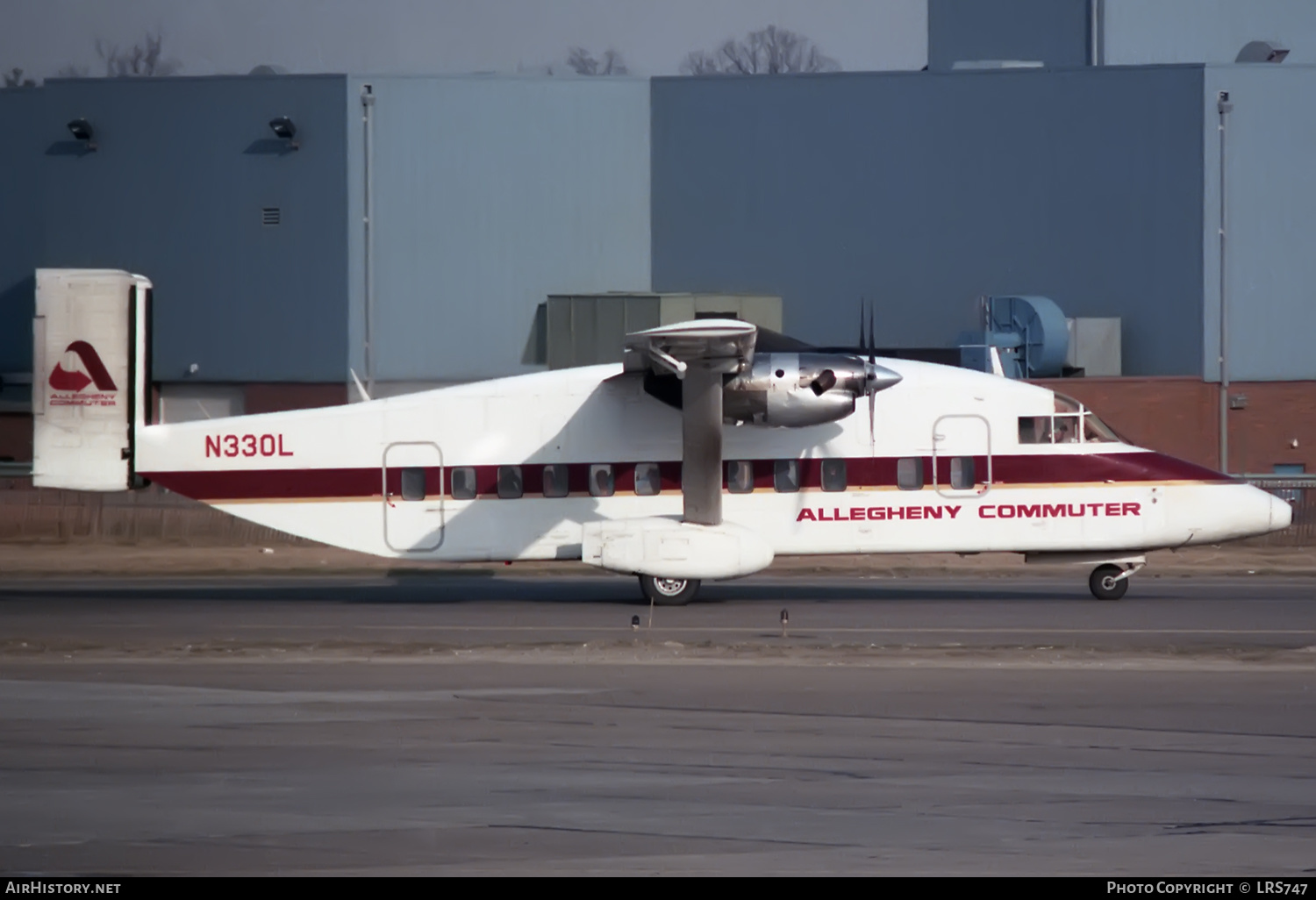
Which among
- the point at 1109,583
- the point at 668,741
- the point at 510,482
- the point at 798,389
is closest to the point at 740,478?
the point at 798,389

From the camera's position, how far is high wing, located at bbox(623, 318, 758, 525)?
21.5 meters

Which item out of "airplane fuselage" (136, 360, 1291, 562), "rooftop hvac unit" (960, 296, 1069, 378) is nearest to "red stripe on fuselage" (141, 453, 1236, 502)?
"airplane fuselage" (136, 360, 1291, 562)

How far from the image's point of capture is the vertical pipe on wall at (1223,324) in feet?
132

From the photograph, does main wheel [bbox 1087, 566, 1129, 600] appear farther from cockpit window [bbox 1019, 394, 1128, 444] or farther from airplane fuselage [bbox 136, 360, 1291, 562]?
cockpit window [bbox 1019, 394, 1128, 444]

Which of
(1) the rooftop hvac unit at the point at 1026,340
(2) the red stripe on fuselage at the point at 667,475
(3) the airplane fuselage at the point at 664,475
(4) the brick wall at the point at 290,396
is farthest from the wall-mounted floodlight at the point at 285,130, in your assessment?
(2) the red stripe on fuselage at the point at 667,475

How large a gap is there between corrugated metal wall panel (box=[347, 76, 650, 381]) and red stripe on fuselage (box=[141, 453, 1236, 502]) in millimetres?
19676

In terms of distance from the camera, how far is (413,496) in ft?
76.3

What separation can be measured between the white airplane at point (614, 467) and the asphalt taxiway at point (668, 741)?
4.05ft

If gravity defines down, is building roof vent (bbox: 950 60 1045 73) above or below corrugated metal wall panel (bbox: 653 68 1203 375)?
above

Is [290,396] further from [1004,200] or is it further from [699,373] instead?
[699,373]

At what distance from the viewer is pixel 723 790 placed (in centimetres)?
1060

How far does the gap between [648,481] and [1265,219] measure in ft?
84.2

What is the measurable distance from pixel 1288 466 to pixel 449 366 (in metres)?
21.1

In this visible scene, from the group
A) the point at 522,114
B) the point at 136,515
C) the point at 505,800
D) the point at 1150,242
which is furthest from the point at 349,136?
the point at 505,800
